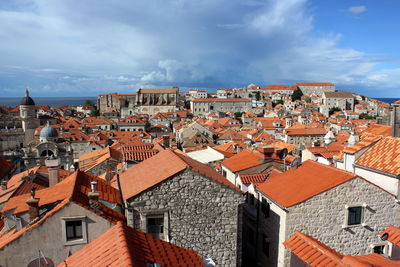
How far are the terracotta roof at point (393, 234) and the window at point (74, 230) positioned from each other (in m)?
10.4

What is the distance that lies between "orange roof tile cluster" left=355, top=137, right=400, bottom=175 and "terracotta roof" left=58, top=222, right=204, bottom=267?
32.2ft

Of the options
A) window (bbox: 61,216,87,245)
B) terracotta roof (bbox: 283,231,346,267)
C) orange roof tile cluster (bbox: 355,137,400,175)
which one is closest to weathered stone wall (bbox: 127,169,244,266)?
window (bbox: 61,216,87,245)

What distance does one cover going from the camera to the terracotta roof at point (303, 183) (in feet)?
38.8

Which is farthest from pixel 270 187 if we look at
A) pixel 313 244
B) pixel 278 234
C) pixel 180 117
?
pixel 180 117

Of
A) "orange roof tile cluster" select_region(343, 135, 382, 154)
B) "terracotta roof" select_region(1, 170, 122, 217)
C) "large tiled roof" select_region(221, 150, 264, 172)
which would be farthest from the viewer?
"large tiled roof" select_region(221, 150, 264, 172)

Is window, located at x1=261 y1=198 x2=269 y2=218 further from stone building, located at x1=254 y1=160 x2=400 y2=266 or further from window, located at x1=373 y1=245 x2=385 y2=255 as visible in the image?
window, located at x1=373 y1=245 x2=385 y2=255

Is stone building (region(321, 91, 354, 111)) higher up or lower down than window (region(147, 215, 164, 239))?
higher up

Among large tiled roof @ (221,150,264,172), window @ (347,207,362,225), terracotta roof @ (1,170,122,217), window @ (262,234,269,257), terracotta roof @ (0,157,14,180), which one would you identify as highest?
terracotta roof @ (1,170,122,217)

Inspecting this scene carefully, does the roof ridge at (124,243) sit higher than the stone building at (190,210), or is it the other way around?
the roof ridge at (124,243)

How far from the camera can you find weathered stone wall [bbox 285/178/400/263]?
38.5ft

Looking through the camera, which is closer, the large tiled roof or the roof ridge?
the roof ridge

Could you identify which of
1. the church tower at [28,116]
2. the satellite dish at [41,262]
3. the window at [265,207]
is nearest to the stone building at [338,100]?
the church tower at [28,116]

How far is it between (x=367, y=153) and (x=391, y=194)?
2627mm

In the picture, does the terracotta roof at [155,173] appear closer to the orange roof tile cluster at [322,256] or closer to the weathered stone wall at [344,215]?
the orange roof tile cluster at [322,256]
